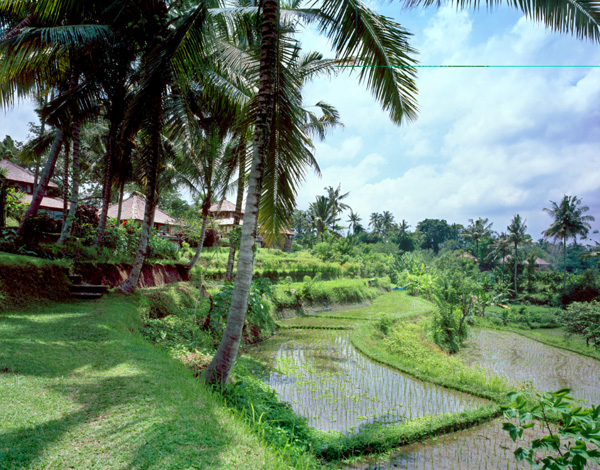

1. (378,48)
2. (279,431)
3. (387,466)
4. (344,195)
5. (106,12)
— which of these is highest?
(344,195)

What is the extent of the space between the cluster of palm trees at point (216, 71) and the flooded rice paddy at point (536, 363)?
6220mm

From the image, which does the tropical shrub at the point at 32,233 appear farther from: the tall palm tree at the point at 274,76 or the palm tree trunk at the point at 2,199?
the tall palm tree at the point at 274,76

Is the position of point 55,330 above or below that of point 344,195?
below

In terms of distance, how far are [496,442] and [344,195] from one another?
109 feet

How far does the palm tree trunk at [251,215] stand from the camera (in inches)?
161

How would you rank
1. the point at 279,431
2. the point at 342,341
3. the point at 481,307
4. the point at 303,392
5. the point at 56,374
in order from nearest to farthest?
the point at 56,374 → the point at 279,431 → the point at 303,392 → the point at 342,341 → the point at 481,307

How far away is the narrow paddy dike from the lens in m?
4.51

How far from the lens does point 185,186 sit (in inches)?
588

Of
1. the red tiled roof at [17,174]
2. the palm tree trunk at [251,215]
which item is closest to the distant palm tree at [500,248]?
the palm tree trunk at [251,215]

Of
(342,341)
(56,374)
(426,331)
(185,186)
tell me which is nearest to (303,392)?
(56,374)

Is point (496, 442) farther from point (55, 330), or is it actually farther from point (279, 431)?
point (55, 330)

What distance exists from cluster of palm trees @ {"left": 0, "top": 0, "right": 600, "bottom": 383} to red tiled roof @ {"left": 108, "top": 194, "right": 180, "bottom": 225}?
10.4m

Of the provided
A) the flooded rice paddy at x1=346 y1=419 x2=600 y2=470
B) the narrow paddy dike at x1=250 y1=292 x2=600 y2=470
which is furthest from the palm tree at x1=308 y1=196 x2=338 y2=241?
the flooded rice paddy at x1=346 y1=419 x2=600 y2=470

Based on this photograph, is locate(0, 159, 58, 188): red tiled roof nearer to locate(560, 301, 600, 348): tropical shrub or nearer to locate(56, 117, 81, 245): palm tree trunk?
locate(56, 117, 81, 245): palm tree trunk
